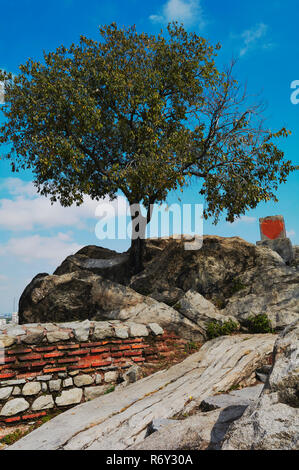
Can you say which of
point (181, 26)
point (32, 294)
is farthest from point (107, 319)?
point (181, 26)

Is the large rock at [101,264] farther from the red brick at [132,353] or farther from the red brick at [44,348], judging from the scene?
the red brick at [44,348]

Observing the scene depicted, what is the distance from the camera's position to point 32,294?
12836mm

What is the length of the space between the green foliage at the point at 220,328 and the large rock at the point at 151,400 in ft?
2.39

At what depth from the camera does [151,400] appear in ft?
20.7

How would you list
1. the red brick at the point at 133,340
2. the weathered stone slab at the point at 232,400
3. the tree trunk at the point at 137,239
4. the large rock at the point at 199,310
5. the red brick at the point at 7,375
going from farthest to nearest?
1. the tree trunk at the point at 137,239
2. the large rock at the point at 199,310
3. the red brick at the point at 133,340
4. the red brick at the point at 7,375
5. the weathered stone slab at the point at 232,400

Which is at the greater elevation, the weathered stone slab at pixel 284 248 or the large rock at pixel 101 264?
the weathered stone slab at pixel 284 248

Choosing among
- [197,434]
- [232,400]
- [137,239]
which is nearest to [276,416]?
[197,434]

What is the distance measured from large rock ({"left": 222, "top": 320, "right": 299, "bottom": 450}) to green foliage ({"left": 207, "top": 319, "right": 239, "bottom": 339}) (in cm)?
652

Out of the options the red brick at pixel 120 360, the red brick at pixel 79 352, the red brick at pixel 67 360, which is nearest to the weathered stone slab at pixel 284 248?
the red brick at pixel 120 360

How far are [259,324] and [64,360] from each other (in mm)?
5683

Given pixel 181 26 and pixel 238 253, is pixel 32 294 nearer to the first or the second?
pixel 238 253

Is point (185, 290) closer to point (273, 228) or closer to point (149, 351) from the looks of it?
point (149, 351)

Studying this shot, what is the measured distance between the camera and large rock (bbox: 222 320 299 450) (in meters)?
2.78

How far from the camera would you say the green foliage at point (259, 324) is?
33.2ft
